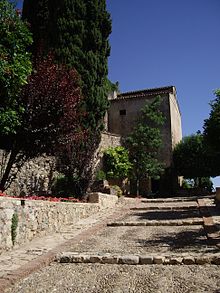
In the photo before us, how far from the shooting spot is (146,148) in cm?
2367

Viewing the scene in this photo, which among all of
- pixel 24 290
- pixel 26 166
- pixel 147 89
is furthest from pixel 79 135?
pixel 147 89

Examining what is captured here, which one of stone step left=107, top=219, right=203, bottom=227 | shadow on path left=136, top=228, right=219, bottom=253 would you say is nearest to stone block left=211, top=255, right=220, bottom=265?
shadow on path left=136, top=228, right=219, bottom=253

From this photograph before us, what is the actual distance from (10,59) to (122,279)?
6478 mm

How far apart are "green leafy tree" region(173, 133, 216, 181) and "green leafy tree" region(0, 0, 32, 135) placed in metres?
18.5

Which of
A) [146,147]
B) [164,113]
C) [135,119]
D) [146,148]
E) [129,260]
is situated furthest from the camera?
[135,119]

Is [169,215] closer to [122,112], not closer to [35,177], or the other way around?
[35,177]

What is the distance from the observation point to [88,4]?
54.9 feet

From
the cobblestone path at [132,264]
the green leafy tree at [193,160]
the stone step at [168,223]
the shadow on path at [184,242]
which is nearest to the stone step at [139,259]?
the cobblestone path at [132,264]

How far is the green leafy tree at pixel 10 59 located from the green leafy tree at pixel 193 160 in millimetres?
18537

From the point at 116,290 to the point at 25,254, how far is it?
93.7 inches

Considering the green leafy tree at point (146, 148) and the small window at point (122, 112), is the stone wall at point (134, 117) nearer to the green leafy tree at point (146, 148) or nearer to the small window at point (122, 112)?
the small window at point (122, 112)

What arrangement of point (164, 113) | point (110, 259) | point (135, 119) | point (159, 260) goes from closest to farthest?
point (159, 260) < point (110, 259) < point (164, 113) < point (135, 119)

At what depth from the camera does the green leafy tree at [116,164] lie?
21297 mm

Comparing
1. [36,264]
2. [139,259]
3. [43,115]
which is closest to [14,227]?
[36,264]
